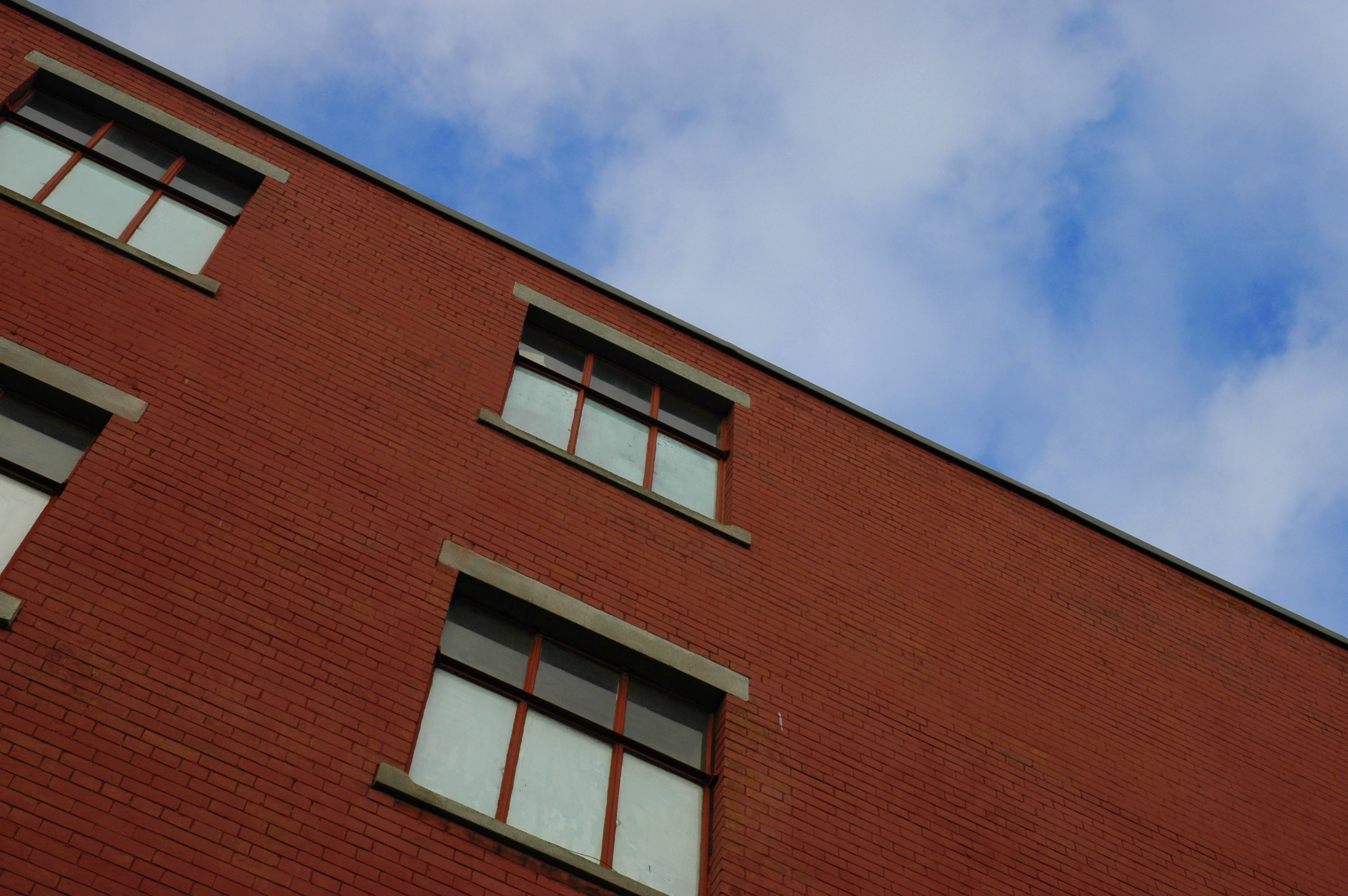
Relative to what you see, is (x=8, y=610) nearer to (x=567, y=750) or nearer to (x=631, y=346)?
(x=567, y=750)

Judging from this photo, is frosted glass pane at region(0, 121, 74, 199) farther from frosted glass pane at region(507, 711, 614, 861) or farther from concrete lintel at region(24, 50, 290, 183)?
frosted glass pane at region(507, 711, 614, 861)

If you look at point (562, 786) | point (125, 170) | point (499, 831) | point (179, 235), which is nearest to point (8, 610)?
point (499, 831)

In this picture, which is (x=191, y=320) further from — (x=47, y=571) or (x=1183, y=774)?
(x=1183, y=774)

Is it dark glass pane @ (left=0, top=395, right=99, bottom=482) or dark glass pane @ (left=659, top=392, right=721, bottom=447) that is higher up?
dark glass pane @ (left=659, top=392, right=721, bottom=447)

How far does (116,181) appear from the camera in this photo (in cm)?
1246

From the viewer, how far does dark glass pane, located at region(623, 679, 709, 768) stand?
1006 centimetres

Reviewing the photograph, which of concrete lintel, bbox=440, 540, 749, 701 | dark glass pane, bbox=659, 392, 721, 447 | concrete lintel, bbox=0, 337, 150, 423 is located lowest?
concrete lintel, bbox=440, 540, 749, 701

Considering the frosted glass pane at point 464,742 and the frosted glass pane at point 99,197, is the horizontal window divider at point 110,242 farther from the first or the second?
the frosted glass pane at point 464,742

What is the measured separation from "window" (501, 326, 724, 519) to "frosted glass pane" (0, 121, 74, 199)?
4.83 m

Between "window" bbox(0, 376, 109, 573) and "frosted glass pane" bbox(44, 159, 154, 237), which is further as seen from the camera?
"frosted glass pane" bbox(44, 159, 154, 237)

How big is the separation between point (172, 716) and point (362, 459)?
3044 mm

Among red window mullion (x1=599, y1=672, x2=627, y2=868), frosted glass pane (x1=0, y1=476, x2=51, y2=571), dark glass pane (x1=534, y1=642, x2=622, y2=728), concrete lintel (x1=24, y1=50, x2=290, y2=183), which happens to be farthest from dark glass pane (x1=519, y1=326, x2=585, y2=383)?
frosted glass pane (x1=0, y1=476, x2=51, y2=571)

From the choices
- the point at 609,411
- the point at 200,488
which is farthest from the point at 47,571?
the point at 609,411

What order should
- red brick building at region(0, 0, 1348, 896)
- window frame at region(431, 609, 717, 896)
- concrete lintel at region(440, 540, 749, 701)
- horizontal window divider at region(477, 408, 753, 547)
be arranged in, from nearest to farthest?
1. red brick building at region(0, 0, 1348, 896)
2. window frame at region(431, 609, 717, 896)
3. concrete lintel at region(440, 540, 749, 701)
4. horizontal window divider at region(477, 408, 753, 547)
